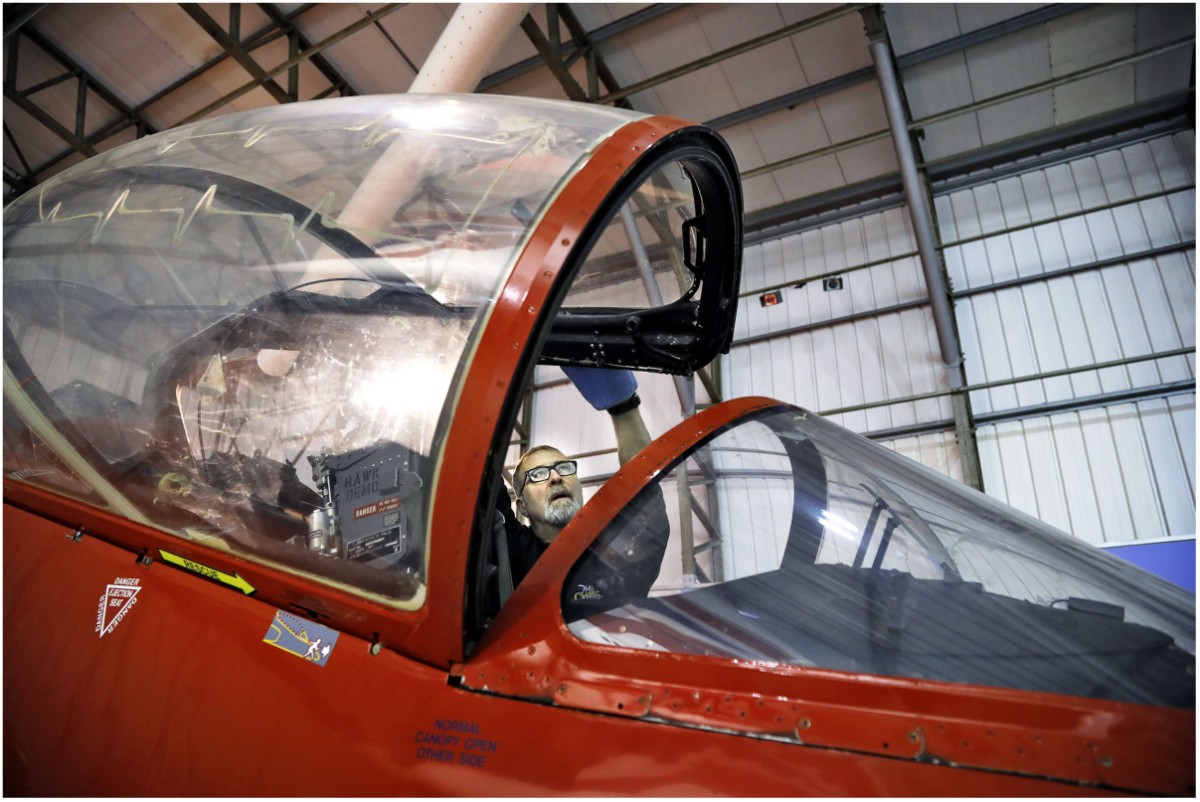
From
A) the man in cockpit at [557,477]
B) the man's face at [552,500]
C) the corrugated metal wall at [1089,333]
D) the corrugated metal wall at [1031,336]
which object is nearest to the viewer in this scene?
the man in cockpit at [557,477]

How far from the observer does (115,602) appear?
1.91m

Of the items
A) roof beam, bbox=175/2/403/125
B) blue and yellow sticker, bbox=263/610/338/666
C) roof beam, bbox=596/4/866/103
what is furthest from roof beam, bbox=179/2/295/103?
blue and yellow sticker, bbox=263/610/338/666

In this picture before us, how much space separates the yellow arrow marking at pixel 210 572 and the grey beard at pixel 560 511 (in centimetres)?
180

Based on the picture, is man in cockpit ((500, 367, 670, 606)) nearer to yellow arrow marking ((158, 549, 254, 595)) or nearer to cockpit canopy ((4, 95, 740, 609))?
cockpit canopy ((4, 95, 740, 609))

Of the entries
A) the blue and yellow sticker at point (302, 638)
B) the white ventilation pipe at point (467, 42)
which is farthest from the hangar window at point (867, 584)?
the white ventilation pipe at point (467, 42)

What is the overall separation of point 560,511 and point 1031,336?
10116 millimetres

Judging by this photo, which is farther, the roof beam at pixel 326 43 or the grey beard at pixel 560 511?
the roof beam at pixel 326 43

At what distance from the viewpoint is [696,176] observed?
2.31m

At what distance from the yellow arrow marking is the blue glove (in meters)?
1.80

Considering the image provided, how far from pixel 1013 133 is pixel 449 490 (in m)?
13.0

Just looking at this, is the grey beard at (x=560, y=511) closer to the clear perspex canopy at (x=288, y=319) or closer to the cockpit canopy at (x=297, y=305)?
the cockpit canopy at (x=297, y=305)

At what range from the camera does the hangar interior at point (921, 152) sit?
10.0 meters

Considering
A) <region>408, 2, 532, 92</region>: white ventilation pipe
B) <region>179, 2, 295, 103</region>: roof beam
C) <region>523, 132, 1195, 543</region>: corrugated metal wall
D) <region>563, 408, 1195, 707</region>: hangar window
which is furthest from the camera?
<region>179, 2, 295, 103</region>: roof beam

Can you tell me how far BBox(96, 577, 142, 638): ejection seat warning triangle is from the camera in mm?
1876
